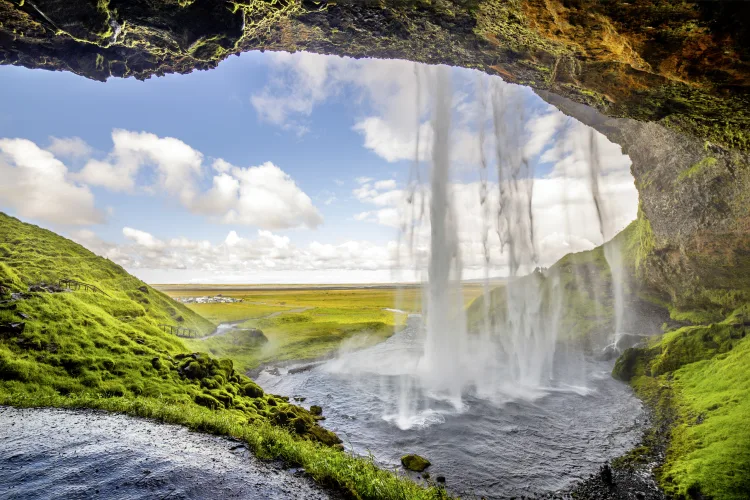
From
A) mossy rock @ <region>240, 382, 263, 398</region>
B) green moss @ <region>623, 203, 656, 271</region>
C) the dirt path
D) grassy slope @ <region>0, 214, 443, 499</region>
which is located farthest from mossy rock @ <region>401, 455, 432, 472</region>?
green moss @ <region>623, 203, 656, 271</region>

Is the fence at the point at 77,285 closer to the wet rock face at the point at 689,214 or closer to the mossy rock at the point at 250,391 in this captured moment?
the mossy rock at the point at 250,391

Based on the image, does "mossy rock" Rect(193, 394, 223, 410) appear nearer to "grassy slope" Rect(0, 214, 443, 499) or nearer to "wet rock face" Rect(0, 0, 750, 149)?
"grassy slope" Rect(0, 214, 443, 499)

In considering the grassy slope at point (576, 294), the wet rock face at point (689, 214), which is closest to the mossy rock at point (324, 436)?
the wet rock face at point (689, 214)

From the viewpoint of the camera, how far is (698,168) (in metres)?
29.5

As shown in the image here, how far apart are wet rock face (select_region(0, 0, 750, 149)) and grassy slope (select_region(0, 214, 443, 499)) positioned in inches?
693

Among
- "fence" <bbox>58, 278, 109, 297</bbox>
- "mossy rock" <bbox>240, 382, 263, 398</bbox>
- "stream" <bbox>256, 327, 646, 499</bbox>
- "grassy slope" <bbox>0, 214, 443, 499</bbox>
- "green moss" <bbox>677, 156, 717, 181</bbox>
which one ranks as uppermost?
"green moss" <bbox>677, 156, 717, 181</bbox>

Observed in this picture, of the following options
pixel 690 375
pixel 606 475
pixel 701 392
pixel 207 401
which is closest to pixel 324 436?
pixel 207 401

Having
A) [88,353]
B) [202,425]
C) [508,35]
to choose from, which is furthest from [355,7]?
[88,353]

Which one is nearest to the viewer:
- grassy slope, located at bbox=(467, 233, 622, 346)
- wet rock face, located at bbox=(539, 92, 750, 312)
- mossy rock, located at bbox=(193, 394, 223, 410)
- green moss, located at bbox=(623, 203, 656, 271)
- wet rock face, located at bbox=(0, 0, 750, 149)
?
wet rock face, located at bbox=(0, 0, 750, 149)

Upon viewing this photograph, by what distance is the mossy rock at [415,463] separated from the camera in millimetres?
17203

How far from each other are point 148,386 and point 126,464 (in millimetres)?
10943

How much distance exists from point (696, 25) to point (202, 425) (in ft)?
87.6

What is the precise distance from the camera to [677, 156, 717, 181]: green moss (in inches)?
1089

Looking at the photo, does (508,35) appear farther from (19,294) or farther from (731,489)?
(19,294)
